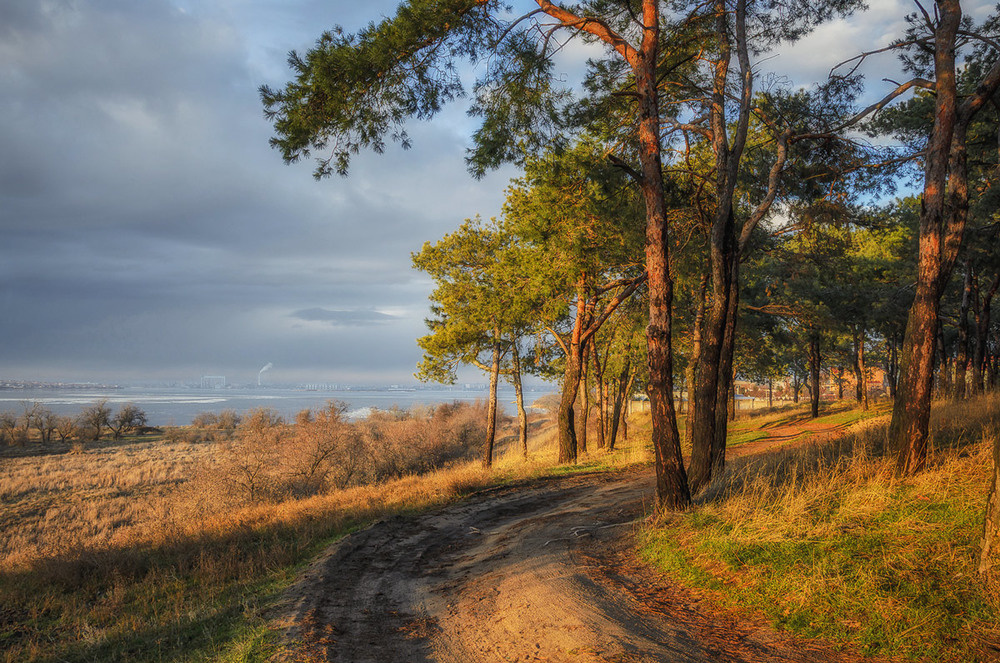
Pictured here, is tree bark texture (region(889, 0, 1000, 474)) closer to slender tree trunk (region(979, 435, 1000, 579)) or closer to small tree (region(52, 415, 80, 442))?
slender tree trunk (region(979, 435, 1000, 579))

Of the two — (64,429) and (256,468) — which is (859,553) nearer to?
(256,468)

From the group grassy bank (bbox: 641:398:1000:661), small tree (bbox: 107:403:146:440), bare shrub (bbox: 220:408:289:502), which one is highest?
grassy bank (bbox: 641:398:1000:661)

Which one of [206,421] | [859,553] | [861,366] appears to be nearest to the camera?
[859,553]

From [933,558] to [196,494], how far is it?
928 inches

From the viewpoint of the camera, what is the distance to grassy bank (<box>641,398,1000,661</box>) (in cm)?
429

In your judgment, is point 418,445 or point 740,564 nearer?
point 740,564

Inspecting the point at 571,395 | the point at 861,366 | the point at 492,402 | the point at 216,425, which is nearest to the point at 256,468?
the point at 492,402

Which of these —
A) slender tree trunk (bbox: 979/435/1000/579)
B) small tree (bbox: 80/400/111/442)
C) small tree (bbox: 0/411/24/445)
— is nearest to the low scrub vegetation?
slender tree trunk (bbox: 979/435/1000/579)

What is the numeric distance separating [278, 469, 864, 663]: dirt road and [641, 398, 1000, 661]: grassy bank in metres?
0.42

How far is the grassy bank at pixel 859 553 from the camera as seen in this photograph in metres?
4.29

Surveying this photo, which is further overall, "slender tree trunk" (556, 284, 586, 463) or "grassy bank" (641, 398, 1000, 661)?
"slender tree trunk" (556, 284, 586, 463)

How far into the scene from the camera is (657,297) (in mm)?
8602

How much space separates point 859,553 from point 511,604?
142 inches

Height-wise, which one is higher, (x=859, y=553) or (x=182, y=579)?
(x=859, y=553)
